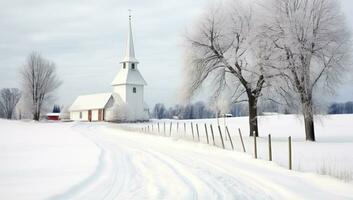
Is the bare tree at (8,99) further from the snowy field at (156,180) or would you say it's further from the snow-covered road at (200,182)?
the snow-covered road at (200,182)

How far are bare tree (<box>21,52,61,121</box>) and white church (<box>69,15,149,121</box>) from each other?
39.4ft

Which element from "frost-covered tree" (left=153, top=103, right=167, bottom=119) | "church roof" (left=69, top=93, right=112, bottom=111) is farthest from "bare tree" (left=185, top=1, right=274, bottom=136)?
"frost-covered tree" (left=153, top=103, right=167, bottom=119)

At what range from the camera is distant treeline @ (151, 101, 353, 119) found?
105 feet

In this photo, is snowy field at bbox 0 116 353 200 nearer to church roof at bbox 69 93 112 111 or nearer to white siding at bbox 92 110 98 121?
church roof at bbox 69 93 112 111

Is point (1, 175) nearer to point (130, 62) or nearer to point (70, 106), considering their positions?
point (130, 62)

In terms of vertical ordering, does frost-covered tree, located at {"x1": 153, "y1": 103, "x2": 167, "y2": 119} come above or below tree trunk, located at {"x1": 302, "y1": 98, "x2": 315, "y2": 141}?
above

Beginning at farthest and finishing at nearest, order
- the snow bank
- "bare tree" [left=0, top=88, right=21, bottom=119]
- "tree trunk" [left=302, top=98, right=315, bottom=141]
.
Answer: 1. "bare tree" [left=0, top=88, right=21, bottom=119]
2. "tree trunk" [left=302, top=98, right=315, bottom=141]
3. the snow bank

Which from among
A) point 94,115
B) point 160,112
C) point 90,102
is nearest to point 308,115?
point 94,115

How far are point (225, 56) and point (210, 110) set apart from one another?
5.02 metres

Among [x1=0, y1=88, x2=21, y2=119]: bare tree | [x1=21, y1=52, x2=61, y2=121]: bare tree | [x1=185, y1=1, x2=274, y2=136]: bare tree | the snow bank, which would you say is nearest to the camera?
the snow bank

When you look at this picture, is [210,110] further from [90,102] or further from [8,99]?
[8,99]

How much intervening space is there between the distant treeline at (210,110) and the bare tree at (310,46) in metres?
2.82

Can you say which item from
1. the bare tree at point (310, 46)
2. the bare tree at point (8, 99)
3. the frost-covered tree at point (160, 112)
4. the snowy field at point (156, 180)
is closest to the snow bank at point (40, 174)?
the snowy field at point (156, 180)

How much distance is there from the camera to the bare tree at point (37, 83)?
262 ft
